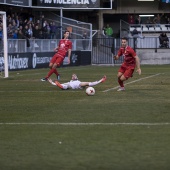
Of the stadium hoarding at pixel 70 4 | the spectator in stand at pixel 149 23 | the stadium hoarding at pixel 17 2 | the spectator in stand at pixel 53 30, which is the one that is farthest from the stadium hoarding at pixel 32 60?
the spectator in stand at pixel 149 23

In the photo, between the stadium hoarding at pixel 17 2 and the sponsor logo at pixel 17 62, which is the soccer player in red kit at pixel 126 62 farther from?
the stadium hoarding at pixel 17 2

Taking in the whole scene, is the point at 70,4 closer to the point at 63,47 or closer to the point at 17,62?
the point at 17,62

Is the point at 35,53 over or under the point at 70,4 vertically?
under

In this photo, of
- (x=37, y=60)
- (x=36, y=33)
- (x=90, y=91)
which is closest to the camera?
(x=90, y=91)

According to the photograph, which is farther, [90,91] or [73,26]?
[73,26]

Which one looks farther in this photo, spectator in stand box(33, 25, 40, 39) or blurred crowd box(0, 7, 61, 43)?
spectator in stand box(33, 25, 40, 39)

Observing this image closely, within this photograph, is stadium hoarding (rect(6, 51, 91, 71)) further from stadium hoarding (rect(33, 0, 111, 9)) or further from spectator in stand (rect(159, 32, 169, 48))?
spectator in stand (rect(159, 32, 169, 48))

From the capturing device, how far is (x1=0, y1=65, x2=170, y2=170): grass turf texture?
9.35 meters

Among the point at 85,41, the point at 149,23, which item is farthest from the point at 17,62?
Result: the point at 149,23

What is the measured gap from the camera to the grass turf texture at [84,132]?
30.7 feet

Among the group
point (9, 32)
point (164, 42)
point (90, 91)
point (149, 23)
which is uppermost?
point (149, 23)

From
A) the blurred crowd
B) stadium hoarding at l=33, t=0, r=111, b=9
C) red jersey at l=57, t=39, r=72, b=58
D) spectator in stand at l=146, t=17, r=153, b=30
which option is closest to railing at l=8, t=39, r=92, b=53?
the blurred crowd

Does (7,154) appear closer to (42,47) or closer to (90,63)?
(42,47)

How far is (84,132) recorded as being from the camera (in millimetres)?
11992
